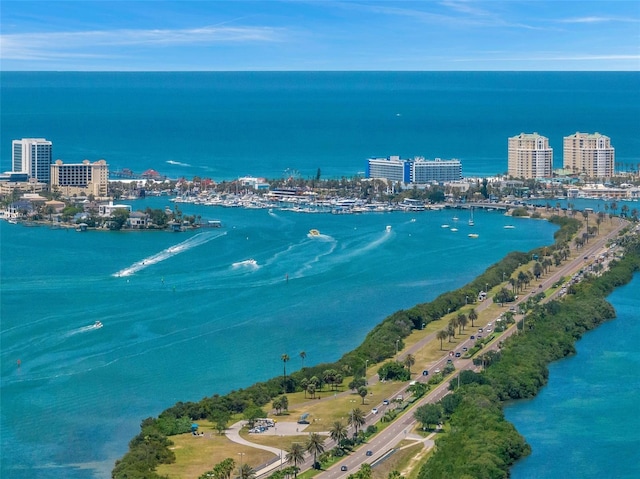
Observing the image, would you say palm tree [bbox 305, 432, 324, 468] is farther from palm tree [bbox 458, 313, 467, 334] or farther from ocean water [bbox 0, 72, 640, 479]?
palm tree [bbox 458, 313, 467, 334]

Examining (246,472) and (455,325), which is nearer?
(246,472)

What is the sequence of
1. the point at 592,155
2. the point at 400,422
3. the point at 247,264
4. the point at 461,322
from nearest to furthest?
the point at 400,422 < the point at 461,322 < the point at 247,264 < the point at 592,155

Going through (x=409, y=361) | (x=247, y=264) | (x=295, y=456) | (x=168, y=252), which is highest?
(x=168, y=252)

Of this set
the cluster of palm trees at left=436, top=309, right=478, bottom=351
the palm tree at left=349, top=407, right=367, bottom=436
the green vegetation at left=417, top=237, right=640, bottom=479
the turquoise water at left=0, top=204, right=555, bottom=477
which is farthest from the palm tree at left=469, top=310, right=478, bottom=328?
the palm tree at left=349, top=407, right=367, bottom=436

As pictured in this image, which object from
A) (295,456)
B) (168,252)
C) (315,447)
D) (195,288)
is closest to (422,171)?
(168,252)

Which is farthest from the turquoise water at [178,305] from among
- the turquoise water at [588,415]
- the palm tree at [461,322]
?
the turquoise water at [588,415]

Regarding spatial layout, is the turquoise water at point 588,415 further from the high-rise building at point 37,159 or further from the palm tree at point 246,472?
the high-rise building at point 37,159

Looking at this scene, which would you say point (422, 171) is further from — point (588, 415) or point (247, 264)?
point (588, 415)

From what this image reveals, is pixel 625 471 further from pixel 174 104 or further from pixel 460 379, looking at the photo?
pixel 174 104
